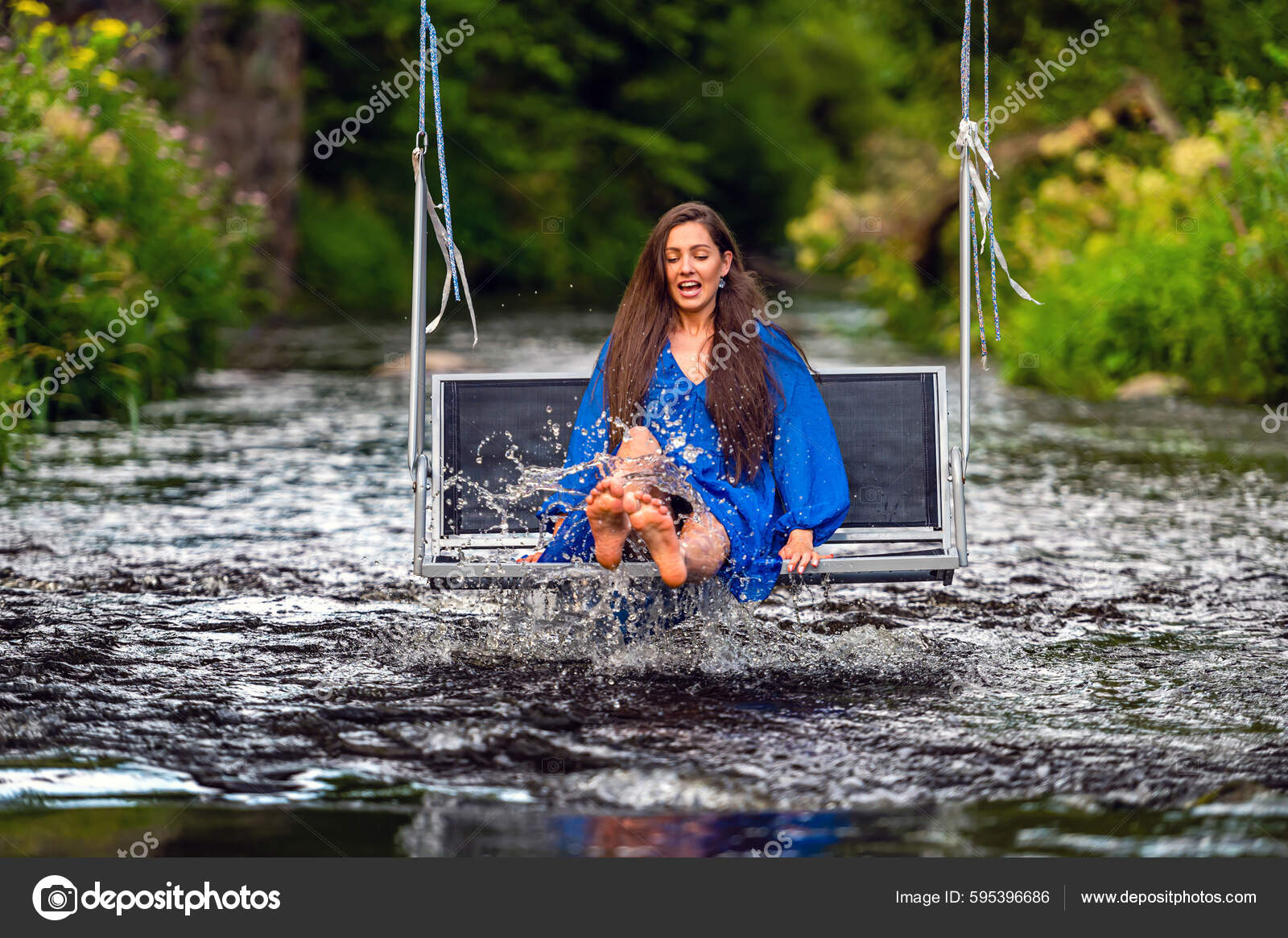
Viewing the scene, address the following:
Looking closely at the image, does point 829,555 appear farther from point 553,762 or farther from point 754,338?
point 553,762

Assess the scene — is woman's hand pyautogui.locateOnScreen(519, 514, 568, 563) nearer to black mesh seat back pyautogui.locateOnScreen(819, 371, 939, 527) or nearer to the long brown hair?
the long brown hair

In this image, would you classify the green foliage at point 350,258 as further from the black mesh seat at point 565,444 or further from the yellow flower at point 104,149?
the black mesh seat at point 565,444

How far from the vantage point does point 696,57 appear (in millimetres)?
40438

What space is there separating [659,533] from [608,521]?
149 mm

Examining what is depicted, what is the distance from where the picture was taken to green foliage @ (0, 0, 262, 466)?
11266 millimetres

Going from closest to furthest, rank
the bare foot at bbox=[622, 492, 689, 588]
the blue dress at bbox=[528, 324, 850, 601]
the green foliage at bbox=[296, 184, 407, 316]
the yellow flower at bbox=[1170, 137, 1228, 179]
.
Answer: the bare foot at bbox=[622, 492, 689, 588] < the blue dress at bbox=[528, 324, 850, 601] < the yellow flower at bbox=[1170, 137, 1228, 179] < the green foliage at bbox=[296, 184, 407, 316]

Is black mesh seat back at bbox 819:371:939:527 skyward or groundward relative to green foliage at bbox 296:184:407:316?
groundward

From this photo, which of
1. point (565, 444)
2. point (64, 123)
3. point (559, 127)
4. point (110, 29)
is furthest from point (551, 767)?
point (559, 127)

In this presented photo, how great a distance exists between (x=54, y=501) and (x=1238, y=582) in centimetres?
557

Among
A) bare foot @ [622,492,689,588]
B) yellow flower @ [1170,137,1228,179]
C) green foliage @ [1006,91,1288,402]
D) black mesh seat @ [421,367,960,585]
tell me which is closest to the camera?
bare foot @ [622,492,689,588]

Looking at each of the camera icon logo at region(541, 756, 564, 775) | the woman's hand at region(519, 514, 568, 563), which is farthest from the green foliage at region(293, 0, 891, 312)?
the camera icon logo at region(541, 756, 564, 775)

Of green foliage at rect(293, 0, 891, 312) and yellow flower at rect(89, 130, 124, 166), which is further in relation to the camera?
green foliage at rect(293, 0, 891, 312)

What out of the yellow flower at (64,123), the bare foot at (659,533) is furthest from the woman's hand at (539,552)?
the yellow flower at (64,123)

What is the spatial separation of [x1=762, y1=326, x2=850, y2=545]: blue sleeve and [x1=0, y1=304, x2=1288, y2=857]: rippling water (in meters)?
0.42
